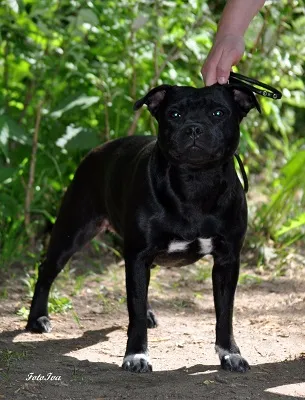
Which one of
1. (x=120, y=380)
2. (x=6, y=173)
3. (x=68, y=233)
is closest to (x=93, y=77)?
(x=6, y=173)

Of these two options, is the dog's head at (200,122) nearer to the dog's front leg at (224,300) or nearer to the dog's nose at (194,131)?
the dog's nose at (194,131)

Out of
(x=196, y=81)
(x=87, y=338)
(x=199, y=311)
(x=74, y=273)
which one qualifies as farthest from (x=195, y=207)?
(x=196, y=81)

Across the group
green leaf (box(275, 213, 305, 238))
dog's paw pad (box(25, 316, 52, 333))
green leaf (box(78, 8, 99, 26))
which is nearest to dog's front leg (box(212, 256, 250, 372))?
dog's paw pad (box(25, 316, 52, 333))

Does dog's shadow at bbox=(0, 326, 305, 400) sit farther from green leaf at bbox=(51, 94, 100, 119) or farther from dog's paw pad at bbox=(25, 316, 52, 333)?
green leaf at bbox=(51, 94, 100, 119)

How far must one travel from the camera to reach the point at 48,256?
5219mm

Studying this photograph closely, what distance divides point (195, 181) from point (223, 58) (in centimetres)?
67

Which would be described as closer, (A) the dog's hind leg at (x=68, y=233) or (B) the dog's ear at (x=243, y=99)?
(B) the dog's ear at (x=243, y=99)

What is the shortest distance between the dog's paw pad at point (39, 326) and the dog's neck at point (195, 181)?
3.96 ft

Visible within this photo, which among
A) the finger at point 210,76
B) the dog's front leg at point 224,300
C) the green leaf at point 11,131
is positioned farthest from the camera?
the green leaf at point 11,131

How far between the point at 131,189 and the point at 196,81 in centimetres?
244

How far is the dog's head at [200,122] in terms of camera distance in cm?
408

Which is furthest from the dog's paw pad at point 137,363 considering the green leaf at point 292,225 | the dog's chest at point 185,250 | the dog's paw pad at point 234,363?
the green leaf at point 292,225

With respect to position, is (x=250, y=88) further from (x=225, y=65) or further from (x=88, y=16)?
(x=88, y=16)

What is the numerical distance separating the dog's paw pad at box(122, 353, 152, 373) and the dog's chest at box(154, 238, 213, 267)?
0.51m
